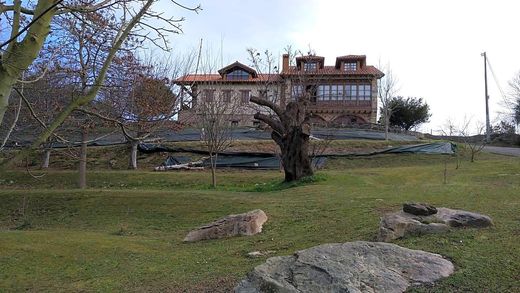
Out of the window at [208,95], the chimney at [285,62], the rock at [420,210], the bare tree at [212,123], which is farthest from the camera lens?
the chimney at [285,62]

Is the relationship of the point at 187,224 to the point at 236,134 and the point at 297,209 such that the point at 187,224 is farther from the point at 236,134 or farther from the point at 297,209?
the point at 236,134

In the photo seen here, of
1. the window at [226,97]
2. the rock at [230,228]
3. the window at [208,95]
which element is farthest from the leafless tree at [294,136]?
the rock at [230,228]

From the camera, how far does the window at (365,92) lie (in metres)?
48.1

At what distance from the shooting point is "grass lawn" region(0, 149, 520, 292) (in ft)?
21.3

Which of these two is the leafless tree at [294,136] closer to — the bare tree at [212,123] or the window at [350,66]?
the bare tree at [212,123]

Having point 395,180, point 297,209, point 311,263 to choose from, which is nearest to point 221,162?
point 395,180

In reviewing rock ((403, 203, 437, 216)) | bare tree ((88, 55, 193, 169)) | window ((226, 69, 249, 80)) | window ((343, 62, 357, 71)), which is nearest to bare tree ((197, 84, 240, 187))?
bare tree ((88, 55, 193, 169))

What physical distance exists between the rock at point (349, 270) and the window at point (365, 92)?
43441 millimetres

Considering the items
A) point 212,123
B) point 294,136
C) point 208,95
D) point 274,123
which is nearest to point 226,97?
point 208,95

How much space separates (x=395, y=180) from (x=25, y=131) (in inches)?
574

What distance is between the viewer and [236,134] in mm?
35938

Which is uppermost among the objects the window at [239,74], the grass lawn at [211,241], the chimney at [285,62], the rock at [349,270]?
the window at [239,74]

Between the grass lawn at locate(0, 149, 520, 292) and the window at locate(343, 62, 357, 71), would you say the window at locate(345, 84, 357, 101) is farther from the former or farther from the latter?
the grass lawn at locate(0, 149, 520, 292)

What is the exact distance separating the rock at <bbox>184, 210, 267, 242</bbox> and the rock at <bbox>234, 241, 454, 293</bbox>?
462 cm
